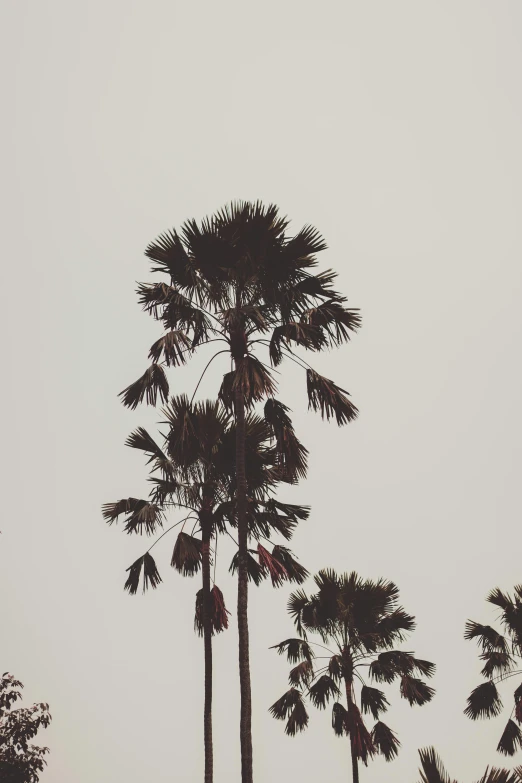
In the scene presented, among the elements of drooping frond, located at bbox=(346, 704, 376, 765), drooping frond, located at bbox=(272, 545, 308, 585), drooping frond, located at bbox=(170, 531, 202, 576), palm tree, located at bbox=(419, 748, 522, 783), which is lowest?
palm tree, located at bbox=(419, 748, 522, 783)

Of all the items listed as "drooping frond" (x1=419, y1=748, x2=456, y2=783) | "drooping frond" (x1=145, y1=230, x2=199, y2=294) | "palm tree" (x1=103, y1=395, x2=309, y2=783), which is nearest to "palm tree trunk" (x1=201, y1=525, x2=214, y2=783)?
"palm tree" (x1=103, y1=395, x2=309, y2=783)

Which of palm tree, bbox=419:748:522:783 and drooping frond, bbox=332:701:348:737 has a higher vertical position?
drooping frond, bbox=332:701:348:737

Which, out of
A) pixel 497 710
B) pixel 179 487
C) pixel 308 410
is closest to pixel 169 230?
pixel 308 410

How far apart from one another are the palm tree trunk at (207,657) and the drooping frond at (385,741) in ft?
19.7

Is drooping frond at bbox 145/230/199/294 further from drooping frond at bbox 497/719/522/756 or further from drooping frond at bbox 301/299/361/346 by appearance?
drooping frond at bbox 497/719/522/756

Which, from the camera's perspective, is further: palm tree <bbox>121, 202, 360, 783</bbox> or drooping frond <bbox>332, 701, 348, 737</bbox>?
drooping frond <bbox>332, 701, 348, 737</bbox>

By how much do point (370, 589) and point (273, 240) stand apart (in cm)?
1130

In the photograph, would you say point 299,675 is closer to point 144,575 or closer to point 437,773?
point 144,575

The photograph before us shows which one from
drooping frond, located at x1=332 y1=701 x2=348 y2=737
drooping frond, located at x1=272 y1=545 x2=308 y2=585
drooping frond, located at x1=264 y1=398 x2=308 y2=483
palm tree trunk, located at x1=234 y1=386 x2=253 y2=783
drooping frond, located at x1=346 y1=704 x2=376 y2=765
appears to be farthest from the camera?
drooping frond, located at x1=332 y1=701 x2=348 y2=737

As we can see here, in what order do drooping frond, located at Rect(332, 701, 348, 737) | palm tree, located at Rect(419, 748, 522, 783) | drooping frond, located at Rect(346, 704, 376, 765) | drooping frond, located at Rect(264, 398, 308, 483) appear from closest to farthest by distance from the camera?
palm tree, located at Rect(419, 748, 522, 783), drooping frond, located at Rect(264, 398, 308, 483), drooping frond, located at Rect(346, 704, 376, 765), drooping frond, located at Rect(332, 701, 348, 737)

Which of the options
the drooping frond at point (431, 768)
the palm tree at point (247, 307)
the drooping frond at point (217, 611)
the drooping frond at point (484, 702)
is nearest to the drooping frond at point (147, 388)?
the palm tree at point (247, 307)

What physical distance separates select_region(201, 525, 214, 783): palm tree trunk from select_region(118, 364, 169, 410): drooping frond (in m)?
4.11

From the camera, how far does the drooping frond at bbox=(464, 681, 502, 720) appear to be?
20.5 m

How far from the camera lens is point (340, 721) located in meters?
19.6
